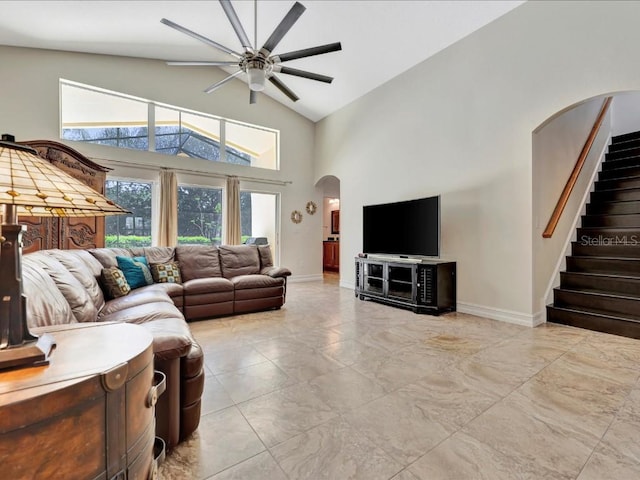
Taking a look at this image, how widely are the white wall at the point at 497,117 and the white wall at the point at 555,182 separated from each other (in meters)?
0.18

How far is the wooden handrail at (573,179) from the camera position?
373 centimetres

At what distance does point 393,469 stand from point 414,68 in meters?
5.33

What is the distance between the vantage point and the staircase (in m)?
3.31

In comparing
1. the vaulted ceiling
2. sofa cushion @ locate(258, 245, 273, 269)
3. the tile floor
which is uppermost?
the vaulted ceiling

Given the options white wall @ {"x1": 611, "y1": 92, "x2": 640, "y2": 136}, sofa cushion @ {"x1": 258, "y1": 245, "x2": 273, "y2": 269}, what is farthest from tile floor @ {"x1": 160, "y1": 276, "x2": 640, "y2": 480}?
white wall @ {"x1": 611, "y1": 92, "x2": 640, "y2": 136}

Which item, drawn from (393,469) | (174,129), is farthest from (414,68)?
(393,469)

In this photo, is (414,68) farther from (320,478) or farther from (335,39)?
(320,478)

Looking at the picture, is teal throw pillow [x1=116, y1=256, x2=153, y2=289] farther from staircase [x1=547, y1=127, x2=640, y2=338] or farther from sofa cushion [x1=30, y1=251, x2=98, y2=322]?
staircase [x1=547, y1=127, x2=640, y2=338]

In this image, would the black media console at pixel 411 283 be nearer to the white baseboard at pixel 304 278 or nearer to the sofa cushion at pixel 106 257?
the white baseboard at pixel 304 278

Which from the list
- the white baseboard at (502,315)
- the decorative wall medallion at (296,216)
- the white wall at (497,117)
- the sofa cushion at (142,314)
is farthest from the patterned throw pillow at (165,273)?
the white baseboard at (502,315)

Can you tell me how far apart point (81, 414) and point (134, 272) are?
3223mm

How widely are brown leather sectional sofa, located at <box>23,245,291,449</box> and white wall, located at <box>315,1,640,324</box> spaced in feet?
8.85

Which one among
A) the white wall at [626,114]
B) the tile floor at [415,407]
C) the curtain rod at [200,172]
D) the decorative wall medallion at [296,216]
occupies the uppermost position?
the white wall at [626,114]

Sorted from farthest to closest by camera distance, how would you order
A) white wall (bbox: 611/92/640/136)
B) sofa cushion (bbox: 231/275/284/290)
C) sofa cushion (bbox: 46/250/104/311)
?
white wall (bbox: 611/92/640/136) → sofa cushion (bbox: 231/275/284/290) → sofa cushion (bbox: 46/250/104/311)
